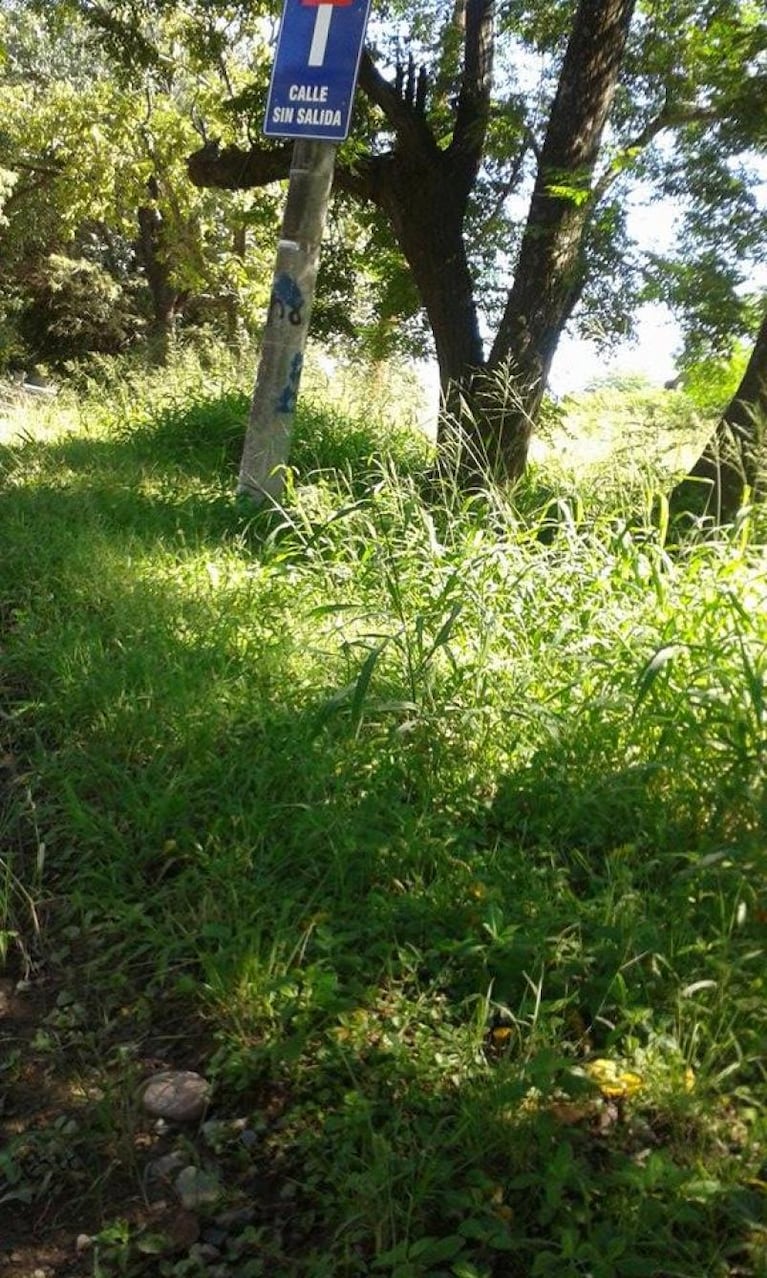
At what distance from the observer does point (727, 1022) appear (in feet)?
7.11

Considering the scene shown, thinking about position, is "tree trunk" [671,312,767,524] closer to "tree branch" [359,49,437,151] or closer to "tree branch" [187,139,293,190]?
"tree branch" [359,49,437,151]

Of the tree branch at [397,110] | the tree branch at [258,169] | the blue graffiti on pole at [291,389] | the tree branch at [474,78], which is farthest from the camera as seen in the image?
the tree branch at [258,169]

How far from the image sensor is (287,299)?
5.85m

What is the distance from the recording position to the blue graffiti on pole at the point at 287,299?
583cm

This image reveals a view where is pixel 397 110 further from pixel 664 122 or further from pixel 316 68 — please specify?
pixel 316 68

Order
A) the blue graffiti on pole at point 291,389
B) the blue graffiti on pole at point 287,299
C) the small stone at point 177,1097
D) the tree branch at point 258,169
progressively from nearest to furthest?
the small stone at point 177,1097 < the blue graffiti on pole at point 287,299 < the blue graffiti on pole at point 291,389 < the tree branch at point 258,169

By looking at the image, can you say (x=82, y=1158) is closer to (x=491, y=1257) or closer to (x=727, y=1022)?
(x=491, y=1257)

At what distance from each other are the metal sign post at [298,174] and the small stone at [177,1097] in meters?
3.56

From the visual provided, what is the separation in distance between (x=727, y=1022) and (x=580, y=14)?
669 cm

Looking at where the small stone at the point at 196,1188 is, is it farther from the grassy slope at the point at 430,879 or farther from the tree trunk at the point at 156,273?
the tree trunk at the point at 156,273

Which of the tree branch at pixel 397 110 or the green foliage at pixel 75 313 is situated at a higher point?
the tree branch at pixel 397 110

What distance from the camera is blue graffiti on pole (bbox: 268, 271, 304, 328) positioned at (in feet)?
19.1

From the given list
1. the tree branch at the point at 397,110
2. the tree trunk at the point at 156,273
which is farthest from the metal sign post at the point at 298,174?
the tree trunk at the point at 156,273

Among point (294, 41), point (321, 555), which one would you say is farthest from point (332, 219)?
point (321, 555)
